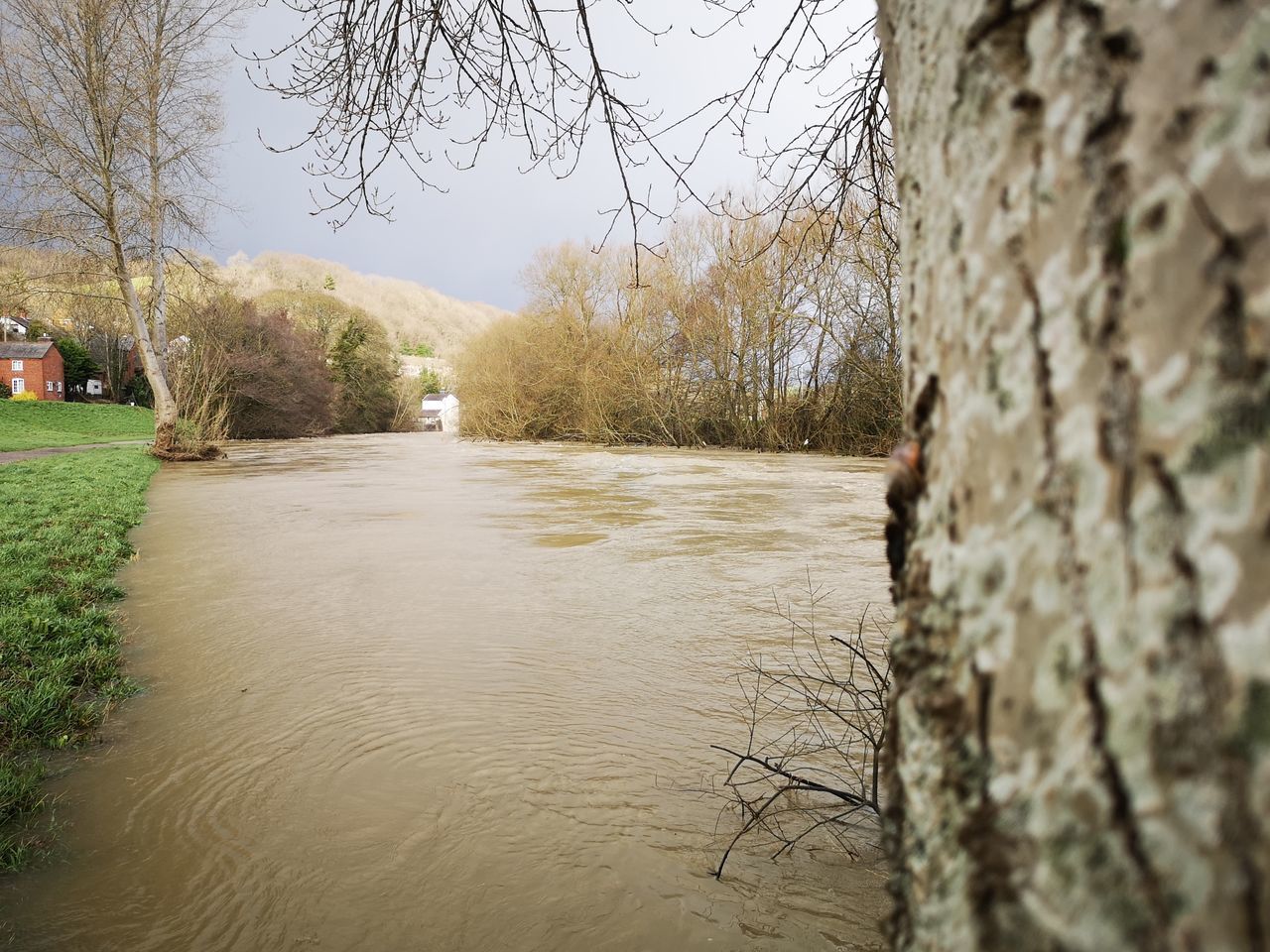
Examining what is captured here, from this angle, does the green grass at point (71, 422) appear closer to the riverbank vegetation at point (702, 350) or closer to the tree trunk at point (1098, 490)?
the riverbank vegetation at point (702, 350)

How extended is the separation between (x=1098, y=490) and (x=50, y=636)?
16.7 ft

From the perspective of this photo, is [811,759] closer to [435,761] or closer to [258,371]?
[435,761]

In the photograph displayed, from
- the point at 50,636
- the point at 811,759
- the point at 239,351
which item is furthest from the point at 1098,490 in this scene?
the point at 239,351

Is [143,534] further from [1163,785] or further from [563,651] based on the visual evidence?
[1163,785]

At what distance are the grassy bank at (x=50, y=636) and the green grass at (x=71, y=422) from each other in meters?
16.8

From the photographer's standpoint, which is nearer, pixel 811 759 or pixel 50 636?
pixel 811 759

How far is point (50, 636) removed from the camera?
4086 millimetres

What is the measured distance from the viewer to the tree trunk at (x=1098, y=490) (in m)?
0.45

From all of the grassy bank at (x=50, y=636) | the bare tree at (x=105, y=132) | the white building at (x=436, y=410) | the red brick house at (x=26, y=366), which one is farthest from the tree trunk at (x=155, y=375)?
the white building at (x=436, y=410)

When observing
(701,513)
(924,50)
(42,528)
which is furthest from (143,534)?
(924,50)

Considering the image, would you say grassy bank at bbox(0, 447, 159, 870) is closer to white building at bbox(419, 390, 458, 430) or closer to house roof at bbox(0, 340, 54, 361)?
house roof at bbox(0, 340, 54, 361)

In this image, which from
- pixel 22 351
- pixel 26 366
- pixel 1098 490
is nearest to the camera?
pixel 1098 490

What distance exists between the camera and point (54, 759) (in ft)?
9.84

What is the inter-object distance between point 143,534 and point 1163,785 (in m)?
9.03
